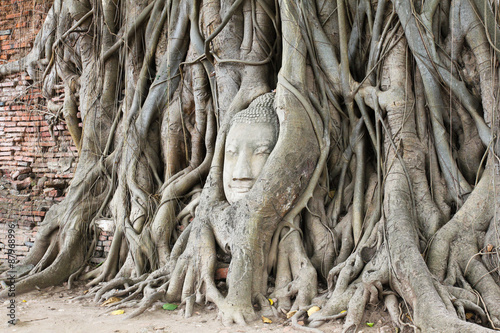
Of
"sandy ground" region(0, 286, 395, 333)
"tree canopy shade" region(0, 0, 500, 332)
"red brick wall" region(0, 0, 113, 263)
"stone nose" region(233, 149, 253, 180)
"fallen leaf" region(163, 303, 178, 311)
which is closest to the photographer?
"sandy ground" region(0, 286, 395, 333)

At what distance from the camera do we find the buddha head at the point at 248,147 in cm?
379

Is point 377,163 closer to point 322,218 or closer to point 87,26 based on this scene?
point 322,218

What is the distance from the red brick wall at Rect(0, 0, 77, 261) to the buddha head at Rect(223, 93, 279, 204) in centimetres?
314

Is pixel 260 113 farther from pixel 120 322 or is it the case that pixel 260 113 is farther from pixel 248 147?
pixel 120 322

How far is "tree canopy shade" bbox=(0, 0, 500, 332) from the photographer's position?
10.1 ft

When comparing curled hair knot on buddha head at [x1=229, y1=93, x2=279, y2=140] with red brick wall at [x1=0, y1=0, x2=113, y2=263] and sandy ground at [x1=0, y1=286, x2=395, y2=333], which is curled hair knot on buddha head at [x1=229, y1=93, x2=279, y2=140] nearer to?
sandy ground at [x1=0, y1=286, x2=395, y2=333]

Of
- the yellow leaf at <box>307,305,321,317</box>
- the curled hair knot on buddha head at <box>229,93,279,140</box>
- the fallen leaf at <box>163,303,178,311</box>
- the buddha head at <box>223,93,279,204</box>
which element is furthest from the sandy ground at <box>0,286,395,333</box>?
the curled hair knot on buddha head at <box>229,93,279,140</box>

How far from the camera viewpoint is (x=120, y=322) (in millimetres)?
3229

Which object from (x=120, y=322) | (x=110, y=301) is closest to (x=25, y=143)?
(x=110, y=301)

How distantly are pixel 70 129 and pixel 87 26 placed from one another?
1345 millimetres

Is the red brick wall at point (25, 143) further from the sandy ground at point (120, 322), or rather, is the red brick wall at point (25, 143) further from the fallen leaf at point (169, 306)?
the fallen leaf at point (169, 306)

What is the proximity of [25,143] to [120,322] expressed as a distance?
4486mm

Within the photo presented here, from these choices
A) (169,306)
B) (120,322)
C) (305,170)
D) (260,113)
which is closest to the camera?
(120,322)

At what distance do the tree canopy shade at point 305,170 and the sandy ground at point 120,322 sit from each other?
0.09 metres
